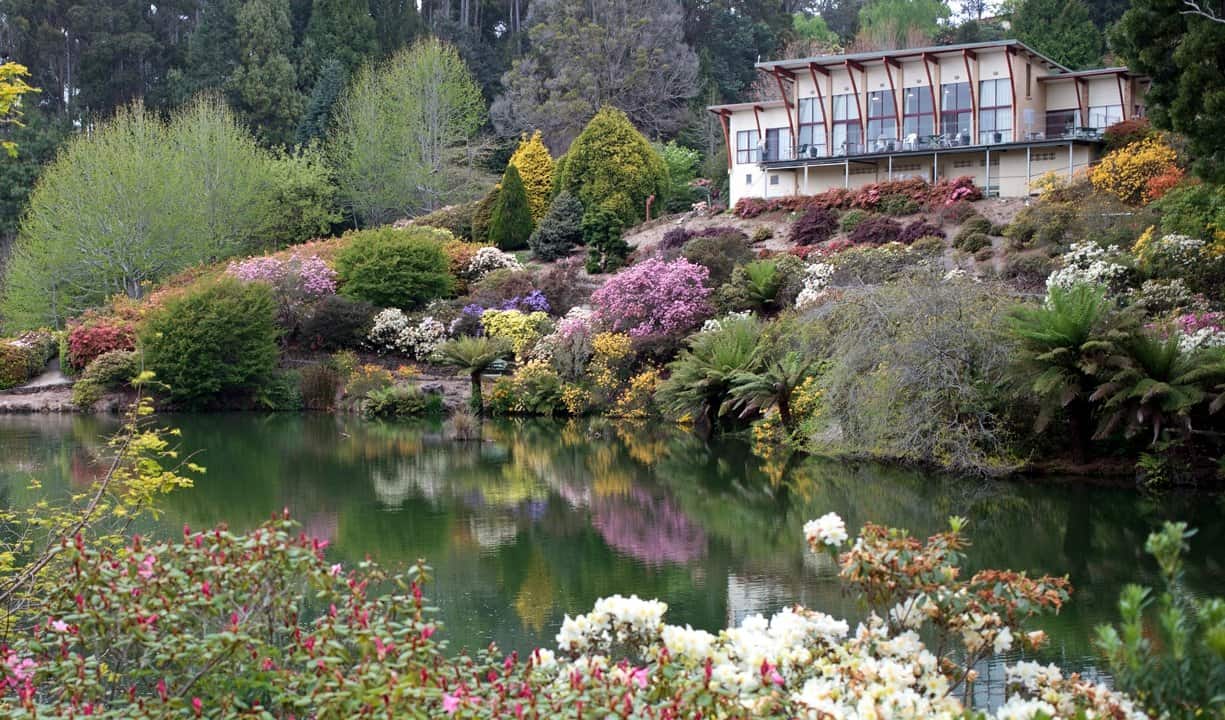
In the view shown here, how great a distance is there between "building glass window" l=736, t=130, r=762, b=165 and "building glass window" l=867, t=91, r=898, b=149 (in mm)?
4086

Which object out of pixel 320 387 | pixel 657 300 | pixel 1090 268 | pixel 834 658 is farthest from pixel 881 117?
pixel 834 658

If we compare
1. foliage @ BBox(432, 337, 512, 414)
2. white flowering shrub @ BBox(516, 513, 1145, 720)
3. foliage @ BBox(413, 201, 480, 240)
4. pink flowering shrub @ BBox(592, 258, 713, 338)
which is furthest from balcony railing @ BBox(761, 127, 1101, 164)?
white flowering shrub @ BBox(516, 513, 1145, 720)

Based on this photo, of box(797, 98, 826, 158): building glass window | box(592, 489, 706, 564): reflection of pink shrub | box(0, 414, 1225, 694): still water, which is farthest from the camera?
box(797, 98, 826, 158): building glass window

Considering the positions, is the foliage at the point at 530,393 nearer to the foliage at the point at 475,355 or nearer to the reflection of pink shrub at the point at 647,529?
the foliage at the point at 475,355

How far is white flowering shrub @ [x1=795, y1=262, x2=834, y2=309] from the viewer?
27547 millimetres

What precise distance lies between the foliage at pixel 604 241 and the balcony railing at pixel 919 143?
23.5ft

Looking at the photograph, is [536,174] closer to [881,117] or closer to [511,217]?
[511,217]

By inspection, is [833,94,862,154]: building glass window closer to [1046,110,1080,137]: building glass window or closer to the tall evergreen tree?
[1046,110,1080,137]: building glass window

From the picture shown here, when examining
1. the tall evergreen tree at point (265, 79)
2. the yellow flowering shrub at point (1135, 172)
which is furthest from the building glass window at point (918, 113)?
the tall evergreen tree at point (265, 79)

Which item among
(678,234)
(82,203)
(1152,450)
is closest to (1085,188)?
(678,234)

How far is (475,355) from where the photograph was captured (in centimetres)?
2939

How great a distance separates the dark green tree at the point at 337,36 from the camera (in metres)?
60.3

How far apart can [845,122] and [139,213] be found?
894 inches

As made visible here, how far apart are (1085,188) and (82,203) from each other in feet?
97.6
